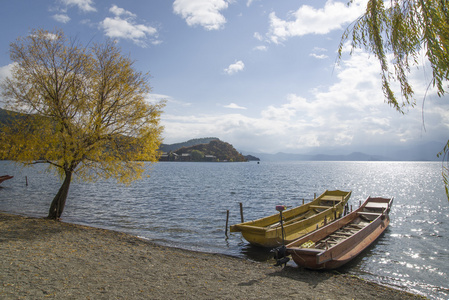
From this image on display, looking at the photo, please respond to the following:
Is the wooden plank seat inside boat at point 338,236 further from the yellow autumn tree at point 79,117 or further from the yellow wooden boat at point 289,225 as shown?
the yellow autumn tree at point 79,117

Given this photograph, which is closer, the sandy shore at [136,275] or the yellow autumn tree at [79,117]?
the sandy shore at [136,275]

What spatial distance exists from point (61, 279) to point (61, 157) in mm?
9330

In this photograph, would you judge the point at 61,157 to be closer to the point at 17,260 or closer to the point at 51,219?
the point at 51,219

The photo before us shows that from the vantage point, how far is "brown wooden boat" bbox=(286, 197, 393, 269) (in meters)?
11.5

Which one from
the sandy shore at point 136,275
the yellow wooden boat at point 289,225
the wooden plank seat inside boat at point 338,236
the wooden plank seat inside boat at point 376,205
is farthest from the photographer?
the wooden plank seat inside boat at point 376,205

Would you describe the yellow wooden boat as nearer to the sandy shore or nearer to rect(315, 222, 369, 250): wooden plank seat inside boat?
rect(315, 222, 369, 250): wooden plank seat inside boat

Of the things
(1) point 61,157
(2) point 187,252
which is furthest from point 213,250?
(1) point 61,157

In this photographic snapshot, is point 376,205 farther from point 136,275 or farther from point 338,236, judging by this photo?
point 136,275

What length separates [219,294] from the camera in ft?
27.0

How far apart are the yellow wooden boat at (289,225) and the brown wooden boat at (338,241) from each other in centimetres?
165

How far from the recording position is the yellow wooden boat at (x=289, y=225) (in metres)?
15.1

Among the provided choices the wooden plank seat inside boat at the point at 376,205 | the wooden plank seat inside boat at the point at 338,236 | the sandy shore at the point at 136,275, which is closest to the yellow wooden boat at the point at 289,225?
the wooden plank seat inside boat at the point at 338,236

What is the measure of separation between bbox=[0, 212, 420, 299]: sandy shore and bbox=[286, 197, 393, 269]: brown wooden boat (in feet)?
1.92

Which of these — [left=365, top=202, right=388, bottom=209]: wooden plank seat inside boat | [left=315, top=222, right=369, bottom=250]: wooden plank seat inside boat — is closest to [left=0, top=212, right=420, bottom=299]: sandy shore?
[left=315, top=222, right=369, bottom=250]: wooden plank seat inside boat
